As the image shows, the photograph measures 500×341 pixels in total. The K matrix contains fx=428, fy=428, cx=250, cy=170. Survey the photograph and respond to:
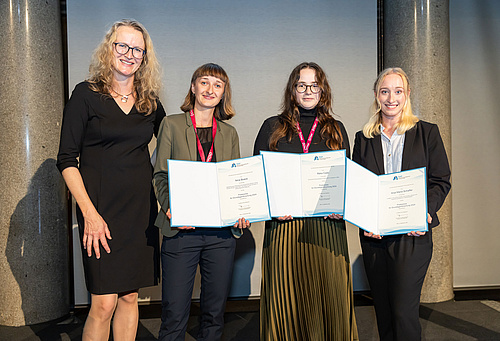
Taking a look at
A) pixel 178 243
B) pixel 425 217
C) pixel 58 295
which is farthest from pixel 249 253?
pixel 425 217

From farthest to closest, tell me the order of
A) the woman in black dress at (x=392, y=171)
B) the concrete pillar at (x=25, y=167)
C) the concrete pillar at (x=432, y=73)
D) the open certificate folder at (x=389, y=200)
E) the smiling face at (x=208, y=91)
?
the concrete pillar at (x=432, y=73) < the concrete pillar at (x=25, y=167) < the smiling face at (x=208, y=91) < the woman in black dress at (x=392, y=171) < the open certificate folder at (x=389, y=200)

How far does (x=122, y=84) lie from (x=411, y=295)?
1.93 meters

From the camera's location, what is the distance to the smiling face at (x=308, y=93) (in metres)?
2.43

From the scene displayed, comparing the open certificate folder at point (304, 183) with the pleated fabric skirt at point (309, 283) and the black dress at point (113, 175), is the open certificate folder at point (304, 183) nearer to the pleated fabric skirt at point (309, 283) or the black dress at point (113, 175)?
the pleated fabric skirt at point (309, 283)

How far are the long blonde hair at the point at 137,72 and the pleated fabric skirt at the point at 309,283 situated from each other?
102 centimetres

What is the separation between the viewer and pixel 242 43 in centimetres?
429

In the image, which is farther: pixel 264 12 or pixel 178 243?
pixel 264 12

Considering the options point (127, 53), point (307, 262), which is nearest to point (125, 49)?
point (127, 53)

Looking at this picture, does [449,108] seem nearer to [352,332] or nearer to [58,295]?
[352,332]

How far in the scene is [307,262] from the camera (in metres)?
2.38

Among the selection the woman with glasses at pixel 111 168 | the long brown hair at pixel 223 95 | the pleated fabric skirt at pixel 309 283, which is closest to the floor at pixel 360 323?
the pleated fabric skirt at pixel 309 283

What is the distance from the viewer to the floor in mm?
3301

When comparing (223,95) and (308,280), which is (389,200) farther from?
(223,95)

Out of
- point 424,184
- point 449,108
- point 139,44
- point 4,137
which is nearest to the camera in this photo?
point 424,184
